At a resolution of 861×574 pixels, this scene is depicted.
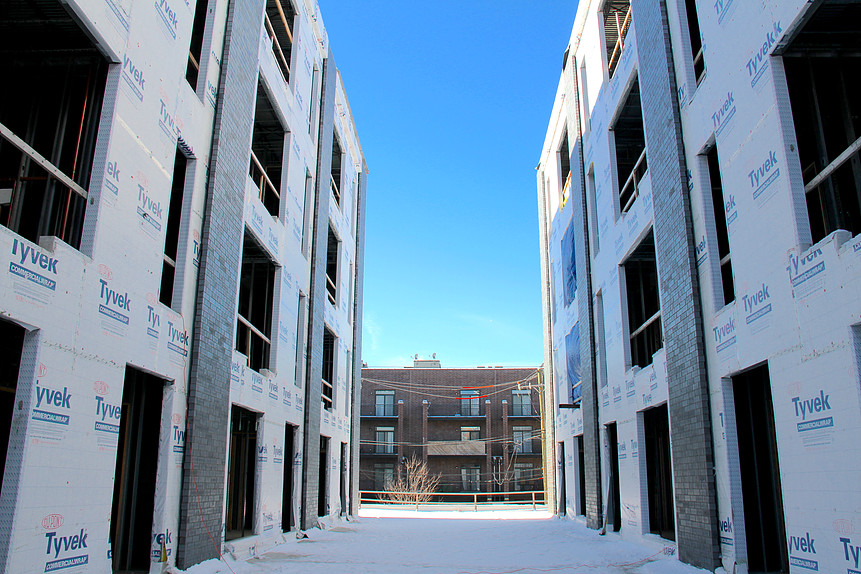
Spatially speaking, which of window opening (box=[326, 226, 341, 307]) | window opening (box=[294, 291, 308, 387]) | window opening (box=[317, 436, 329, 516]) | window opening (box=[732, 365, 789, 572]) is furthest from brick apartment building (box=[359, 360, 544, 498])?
window opening (box=[732, 365, 789, 572])

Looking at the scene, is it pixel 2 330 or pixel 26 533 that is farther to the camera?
pixel 2 330

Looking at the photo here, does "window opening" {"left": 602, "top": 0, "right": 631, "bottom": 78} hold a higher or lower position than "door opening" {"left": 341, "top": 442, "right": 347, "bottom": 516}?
higher

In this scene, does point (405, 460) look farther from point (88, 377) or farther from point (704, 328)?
point (88, 377)

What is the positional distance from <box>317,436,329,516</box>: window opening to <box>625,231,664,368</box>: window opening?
9879mm

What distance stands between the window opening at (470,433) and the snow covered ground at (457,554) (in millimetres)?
27192

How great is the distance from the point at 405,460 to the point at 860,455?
3953 cm

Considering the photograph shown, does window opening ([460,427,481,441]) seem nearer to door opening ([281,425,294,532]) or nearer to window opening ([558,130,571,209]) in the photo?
window opening ([558,130,571,209])

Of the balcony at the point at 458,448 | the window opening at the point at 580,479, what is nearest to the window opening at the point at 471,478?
the balcony at the point at 458,448

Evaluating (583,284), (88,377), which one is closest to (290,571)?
(88,377)

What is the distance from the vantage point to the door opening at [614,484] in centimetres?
1568

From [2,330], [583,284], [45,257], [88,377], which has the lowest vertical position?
[88,377]

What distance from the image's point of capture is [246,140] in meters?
11.9

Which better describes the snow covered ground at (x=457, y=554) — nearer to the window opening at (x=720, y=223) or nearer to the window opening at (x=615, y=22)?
the window opening at (x=720, y=223)

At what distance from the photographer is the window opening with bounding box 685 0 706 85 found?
11031 millimetres
